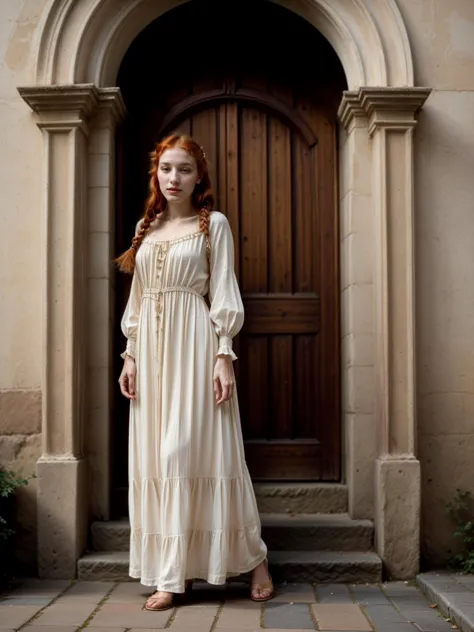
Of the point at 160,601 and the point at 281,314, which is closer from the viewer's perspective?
the point at 160,601

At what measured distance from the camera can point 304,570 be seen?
4707mm

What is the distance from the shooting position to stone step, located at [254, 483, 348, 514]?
5309mm

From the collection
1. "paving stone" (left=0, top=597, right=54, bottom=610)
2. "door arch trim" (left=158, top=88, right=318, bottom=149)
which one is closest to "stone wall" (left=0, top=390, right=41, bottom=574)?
"paving stone" (left=0, top=597, right=54, bottom=610)

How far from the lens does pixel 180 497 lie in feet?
13.6

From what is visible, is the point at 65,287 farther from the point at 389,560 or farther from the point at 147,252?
the point at 389,560

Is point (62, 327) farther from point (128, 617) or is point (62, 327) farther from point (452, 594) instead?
point (452, 594)

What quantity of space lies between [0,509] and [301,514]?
173 cm

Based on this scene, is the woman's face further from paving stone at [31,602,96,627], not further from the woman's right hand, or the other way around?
paving stone at [31,602,96,627]

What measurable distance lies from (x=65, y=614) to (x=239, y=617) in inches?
30.9

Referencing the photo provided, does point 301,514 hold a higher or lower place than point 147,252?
lower

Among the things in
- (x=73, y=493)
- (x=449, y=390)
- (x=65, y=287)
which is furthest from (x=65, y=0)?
(x=449, y=390)

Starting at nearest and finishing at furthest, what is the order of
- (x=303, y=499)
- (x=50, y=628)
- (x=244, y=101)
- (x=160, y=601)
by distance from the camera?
(x=50, y=628) < (x=160, y=601) < (x=303, y=499) < (x=244, y=101)

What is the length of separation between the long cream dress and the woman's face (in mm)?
197

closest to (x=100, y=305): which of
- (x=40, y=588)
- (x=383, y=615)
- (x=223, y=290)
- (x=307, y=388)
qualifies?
(x=223, y=290)
